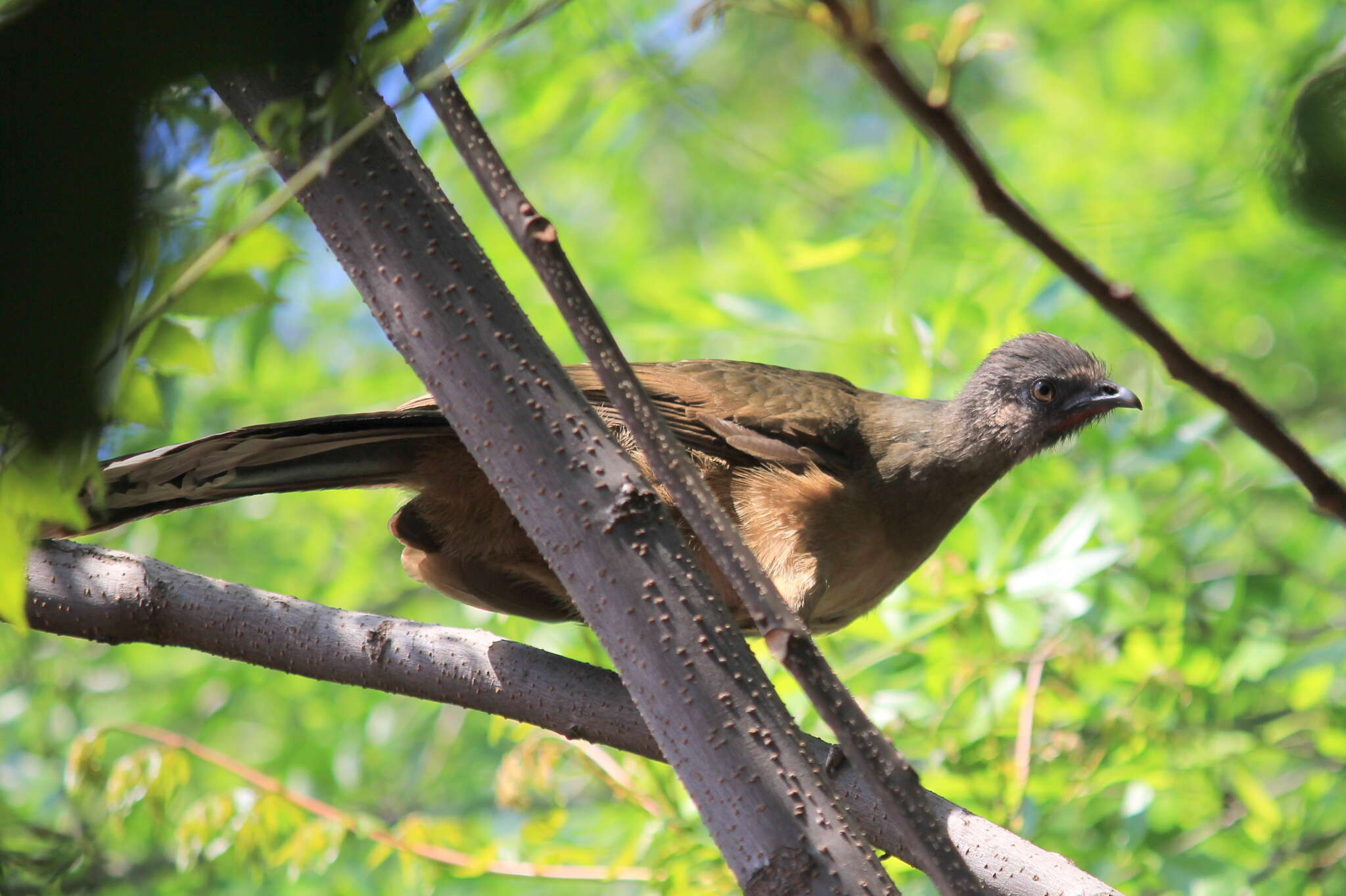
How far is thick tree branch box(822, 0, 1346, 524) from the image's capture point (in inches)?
30.4

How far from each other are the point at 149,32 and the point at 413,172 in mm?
1180

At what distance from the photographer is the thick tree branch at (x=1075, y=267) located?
772 millimetres

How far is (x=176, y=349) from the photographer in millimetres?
1492

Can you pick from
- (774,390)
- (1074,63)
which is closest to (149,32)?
(774,390)

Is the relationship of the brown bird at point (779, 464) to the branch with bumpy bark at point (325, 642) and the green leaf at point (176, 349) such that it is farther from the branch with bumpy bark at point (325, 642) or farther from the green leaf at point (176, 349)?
the green leaf at point (176, 349)

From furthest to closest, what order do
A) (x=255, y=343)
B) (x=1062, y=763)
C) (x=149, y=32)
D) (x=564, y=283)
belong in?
1. (x=255, y=343)
2. (x=1062, y=763)
3. (x=564, y=283)
4. (x=149, y=32)

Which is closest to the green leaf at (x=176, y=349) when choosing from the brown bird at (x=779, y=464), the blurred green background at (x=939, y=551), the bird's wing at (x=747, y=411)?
the blurred green background at (x=939, y=551)

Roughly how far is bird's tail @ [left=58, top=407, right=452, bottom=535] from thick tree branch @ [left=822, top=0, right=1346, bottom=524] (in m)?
1.75

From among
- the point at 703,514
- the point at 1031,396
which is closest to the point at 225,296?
the point at 703,514

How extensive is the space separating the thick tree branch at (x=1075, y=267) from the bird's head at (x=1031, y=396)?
259 centimetres

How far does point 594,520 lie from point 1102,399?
2.45 m

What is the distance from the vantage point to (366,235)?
5.31ft

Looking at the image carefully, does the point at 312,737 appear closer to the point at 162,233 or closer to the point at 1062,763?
the point at 1062,763

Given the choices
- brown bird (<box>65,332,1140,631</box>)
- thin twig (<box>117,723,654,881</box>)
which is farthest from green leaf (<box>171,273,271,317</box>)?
thin twig (<box>117,723,654,881</box>)
